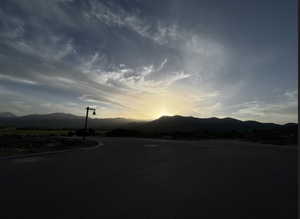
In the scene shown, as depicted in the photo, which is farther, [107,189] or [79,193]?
[107,189]

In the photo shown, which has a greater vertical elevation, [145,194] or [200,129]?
[200,129]

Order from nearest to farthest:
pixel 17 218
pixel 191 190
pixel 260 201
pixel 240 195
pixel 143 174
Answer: pixel 17 218 < pixel 260 201 < pixel 240 195 < pixel 191 190 < pixel 143 174

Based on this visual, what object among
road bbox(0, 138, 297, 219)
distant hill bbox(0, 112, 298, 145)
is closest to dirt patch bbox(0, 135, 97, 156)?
road bbox(0, 138, 297, 219)

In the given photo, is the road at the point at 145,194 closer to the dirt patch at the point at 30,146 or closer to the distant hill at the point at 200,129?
the dirt patch at the point at 30,146

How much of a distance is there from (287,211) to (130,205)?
10.5 feet

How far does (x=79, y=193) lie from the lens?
155 inches

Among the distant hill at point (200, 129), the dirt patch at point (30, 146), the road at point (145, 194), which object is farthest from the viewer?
the distant hill at point (200, 129)

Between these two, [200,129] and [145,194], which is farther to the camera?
[200,129]

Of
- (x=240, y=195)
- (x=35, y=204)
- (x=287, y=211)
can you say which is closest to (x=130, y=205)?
(x=35, y=204)

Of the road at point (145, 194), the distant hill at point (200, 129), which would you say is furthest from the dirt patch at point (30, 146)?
the distant hill at point (200, 129)

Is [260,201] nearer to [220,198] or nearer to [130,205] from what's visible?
[220,198]

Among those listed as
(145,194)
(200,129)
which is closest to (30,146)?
(145,194)

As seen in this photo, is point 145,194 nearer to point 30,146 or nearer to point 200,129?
point 30,146

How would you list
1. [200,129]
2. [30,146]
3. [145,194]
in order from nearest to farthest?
Answer: [145,194] → [30,146] → [200,129]
